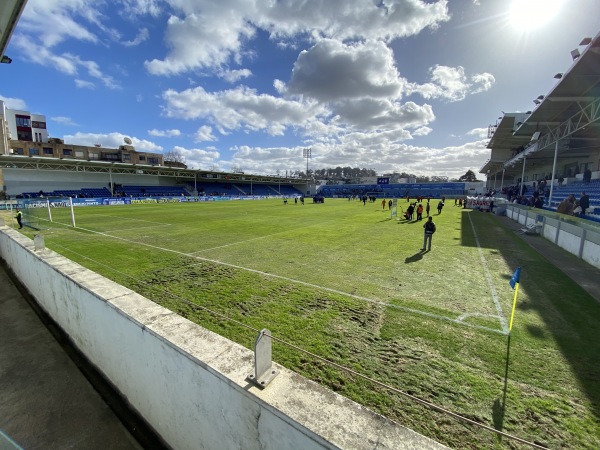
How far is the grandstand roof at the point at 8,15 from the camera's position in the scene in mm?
6734

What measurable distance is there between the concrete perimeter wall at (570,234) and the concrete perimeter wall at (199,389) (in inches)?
498

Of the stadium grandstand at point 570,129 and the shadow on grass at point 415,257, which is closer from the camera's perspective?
the shadow on grass at point 415,257

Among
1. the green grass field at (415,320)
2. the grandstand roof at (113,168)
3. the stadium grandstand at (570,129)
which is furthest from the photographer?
the grandstand roof at (113,168)

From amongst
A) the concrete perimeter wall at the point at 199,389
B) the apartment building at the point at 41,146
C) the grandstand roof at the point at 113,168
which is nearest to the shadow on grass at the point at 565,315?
the concrete perimeter wall at the point at 199,389

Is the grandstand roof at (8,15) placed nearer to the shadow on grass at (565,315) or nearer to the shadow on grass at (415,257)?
the shadow on grass at (565,315)

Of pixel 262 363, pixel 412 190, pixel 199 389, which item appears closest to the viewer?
pixel 262 363

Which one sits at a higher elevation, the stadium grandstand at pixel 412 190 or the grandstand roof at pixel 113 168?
the grandstand roof at pixel 113 168

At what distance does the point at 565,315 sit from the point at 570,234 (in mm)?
8976

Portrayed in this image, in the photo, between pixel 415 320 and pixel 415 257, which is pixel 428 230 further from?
pixel 415 320

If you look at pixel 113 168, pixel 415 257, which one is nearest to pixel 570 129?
pixel 415 257

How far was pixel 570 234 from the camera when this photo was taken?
11977 millimetres

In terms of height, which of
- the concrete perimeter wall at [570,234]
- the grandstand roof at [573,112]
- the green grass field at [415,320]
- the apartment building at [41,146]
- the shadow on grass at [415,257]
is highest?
the apartment building at [41,146]

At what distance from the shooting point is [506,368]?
3990mm

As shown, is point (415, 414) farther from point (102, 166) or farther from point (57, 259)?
point (102, 166)
